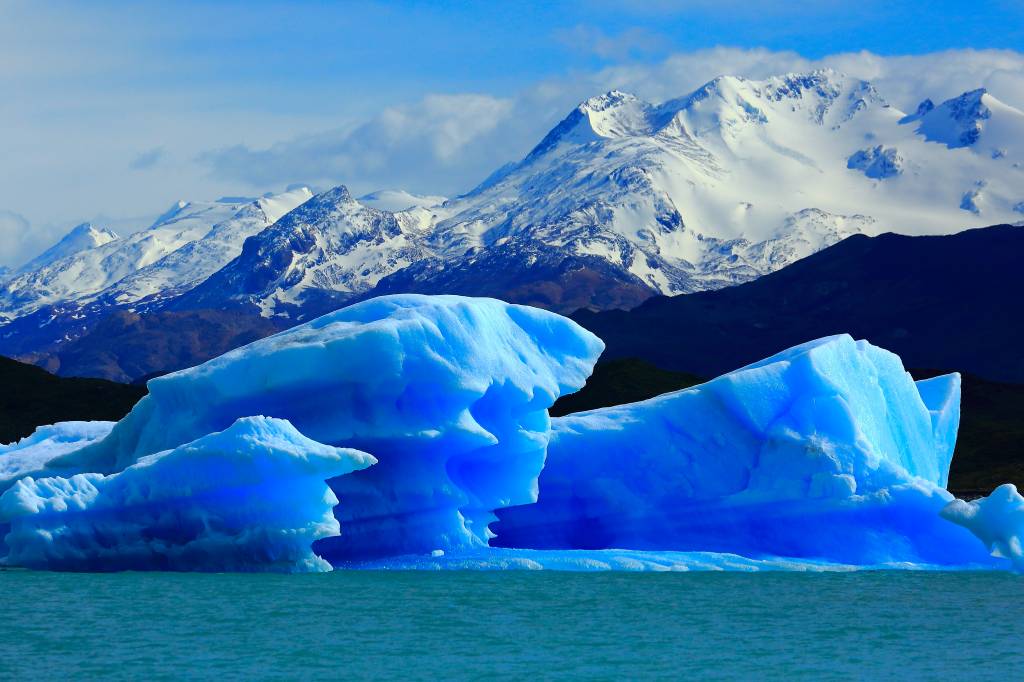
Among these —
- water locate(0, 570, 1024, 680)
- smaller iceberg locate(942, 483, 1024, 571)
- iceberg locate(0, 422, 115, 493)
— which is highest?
iceberg locate(0, 422, 115, 493)

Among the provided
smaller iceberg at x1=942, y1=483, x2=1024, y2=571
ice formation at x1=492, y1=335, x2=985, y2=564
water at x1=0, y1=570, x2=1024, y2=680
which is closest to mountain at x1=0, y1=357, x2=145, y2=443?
ice formation at x1=492, y1=335, x2=985, y2=564

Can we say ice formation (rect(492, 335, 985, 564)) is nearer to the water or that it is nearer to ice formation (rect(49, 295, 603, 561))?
the water

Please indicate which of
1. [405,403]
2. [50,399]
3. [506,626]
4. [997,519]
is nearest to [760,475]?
[997,519]

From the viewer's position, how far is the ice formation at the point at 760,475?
35.2 m

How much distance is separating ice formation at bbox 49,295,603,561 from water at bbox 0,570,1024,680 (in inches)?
57.5

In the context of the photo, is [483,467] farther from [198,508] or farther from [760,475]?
[198,508]

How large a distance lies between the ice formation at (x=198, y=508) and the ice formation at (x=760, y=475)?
274 inches

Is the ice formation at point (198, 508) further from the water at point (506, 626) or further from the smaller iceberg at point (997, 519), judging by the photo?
the smaller iceberg at point (997, 519)

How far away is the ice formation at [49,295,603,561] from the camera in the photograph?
104 ft

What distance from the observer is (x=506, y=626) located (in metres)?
27.8

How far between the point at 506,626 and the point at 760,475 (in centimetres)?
952

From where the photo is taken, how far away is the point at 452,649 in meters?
25.4

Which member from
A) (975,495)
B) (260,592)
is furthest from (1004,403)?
(260,592)

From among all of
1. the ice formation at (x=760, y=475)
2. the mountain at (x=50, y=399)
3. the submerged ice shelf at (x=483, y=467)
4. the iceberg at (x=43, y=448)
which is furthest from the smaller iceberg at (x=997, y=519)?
the mountain at (x=50, y=399)
